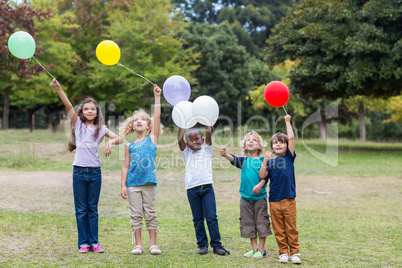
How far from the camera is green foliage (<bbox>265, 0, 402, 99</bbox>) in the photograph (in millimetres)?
16406

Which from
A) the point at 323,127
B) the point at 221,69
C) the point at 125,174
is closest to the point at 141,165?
the point at 125,174

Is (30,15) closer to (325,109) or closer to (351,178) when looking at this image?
(351,178)

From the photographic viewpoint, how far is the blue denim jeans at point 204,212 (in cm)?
512

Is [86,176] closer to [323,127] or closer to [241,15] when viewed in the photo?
[323,127]

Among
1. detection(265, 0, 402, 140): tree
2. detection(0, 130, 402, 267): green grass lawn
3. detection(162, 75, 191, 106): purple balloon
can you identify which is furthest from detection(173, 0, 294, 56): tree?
detection(162, 75, 191, 106): purple balloon

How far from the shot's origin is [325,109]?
35.8 meters

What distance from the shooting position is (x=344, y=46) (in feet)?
57.0

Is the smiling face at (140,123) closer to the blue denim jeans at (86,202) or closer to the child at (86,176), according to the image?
the child at (86,176)

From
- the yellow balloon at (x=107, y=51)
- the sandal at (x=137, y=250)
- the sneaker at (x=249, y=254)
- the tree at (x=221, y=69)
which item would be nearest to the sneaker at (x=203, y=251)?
the sneaker at (x=249, y=254)

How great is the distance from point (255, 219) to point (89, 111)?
2412 mm

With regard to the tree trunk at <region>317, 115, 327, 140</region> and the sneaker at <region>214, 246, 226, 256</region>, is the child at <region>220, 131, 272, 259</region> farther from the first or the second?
the tree trunk at <region>317, 115, 327, 140</region>

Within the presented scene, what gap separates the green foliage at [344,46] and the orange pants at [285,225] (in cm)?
1275

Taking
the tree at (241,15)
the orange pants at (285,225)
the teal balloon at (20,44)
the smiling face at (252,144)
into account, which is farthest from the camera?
the tree at (241,15)

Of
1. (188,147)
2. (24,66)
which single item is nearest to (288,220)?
(188,147)
